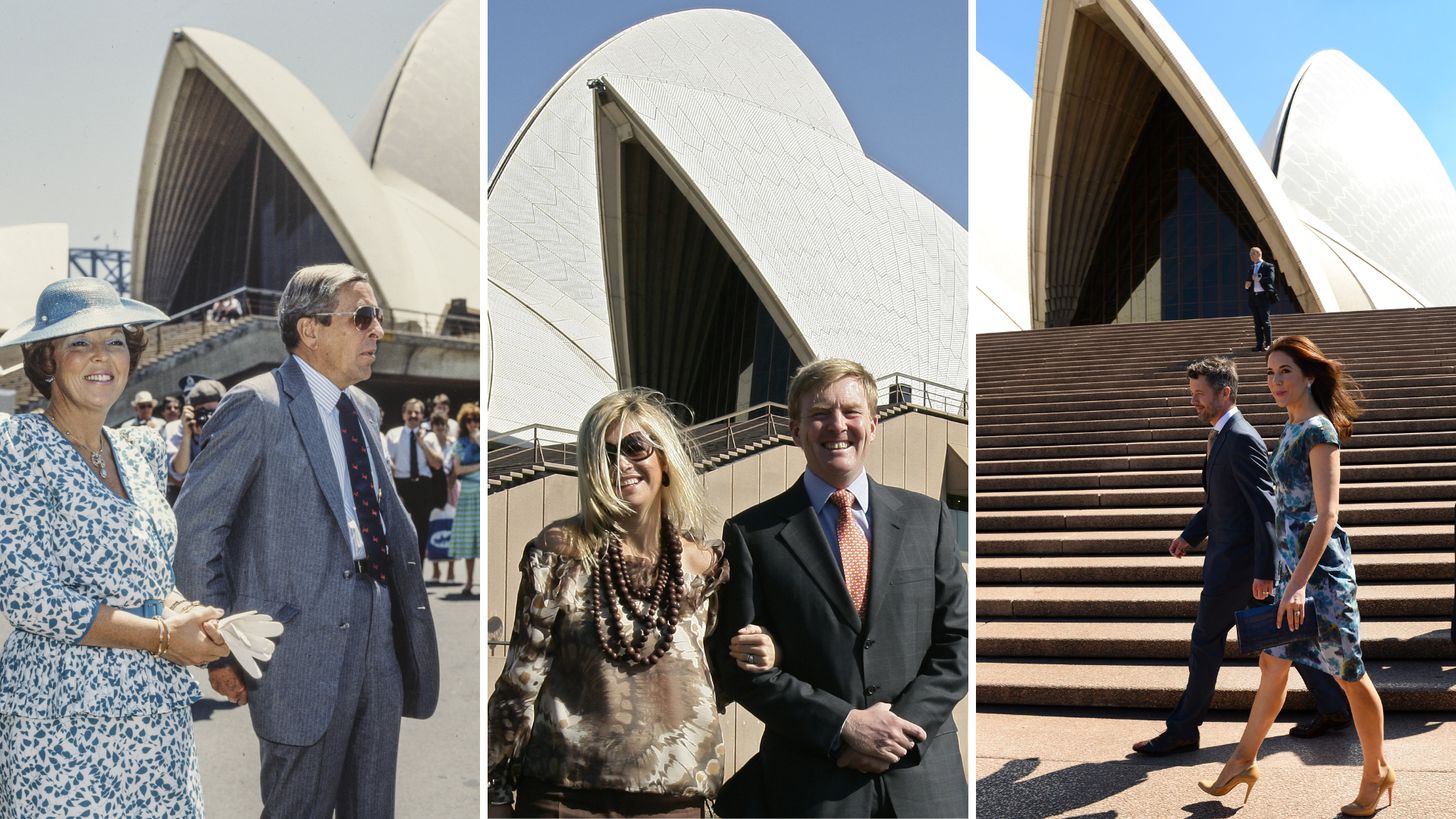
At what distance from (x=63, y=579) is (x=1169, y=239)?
21.8 metres

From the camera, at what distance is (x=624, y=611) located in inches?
106

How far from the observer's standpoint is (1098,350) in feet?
38.0

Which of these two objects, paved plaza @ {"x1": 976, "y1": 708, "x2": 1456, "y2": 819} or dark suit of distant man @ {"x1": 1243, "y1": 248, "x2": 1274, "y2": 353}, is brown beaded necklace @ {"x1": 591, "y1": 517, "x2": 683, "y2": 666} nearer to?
paved plaza @ {"x1": 976, "y1": 708, "x2": 1456, "y2": 819}

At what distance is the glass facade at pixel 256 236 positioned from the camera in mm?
3430

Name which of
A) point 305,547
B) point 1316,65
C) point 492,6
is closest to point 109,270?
point 305,547

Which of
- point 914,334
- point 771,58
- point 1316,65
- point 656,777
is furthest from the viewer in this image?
point 1316,65

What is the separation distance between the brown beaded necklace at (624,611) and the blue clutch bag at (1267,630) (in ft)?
5.91

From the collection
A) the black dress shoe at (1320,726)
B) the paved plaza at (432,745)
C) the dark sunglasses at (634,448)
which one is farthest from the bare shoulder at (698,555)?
the black dress shoe at (1320,726)

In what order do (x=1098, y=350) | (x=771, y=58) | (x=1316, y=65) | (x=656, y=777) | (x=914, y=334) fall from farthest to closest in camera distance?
(x=1316, y=65)
(x=1098, y=350)
(x=771, y=58)
(x=914, y=334)
(x=656, y=777)

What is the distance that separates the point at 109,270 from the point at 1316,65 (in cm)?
3264

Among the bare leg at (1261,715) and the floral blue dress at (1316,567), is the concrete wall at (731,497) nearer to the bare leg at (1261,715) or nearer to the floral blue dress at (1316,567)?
the bare leg at (1261,715)

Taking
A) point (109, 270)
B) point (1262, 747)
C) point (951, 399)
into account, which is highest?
point (109, 270)

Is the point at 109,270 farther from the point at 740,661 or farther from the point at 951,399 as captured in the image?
the point at 951,399

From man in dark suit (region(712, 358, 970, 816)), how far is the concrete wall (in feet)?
0.49
